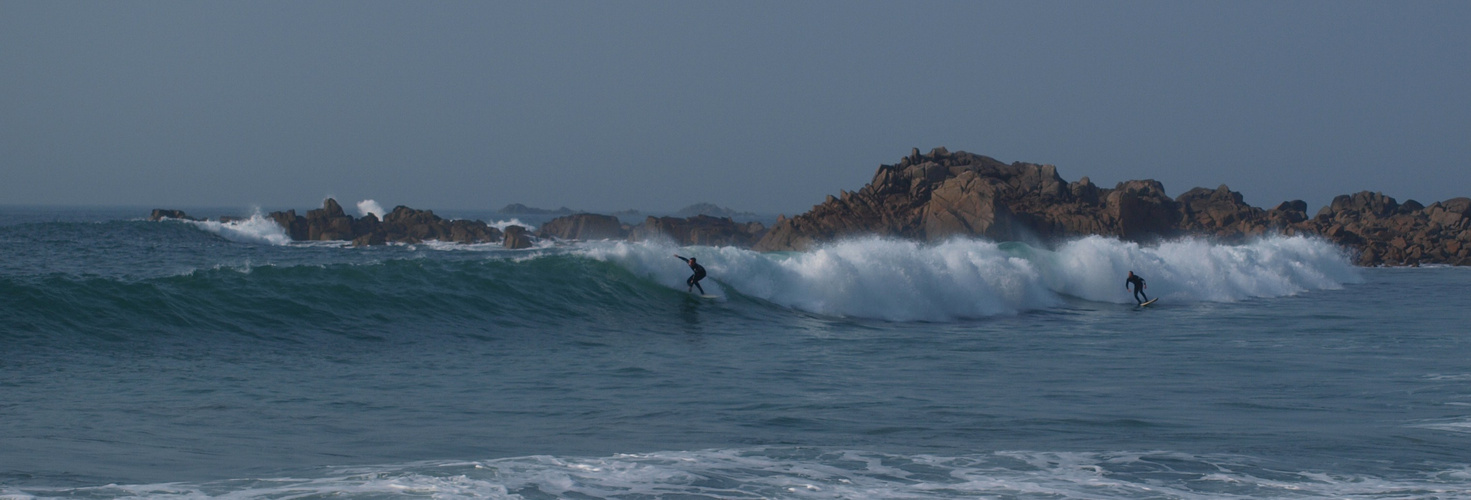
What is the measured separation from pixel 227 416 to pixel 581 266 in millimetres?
12735

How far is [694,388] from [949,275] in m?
14.2

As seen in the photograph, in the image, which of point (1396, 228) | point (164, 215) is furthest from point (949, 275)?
point (164, 215)

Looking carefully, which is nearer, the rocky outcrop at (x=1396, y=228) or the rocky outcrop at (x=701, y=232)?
the rocky outcrop at (x=1396, y=228)

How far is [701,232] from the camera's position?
5709 centimetres

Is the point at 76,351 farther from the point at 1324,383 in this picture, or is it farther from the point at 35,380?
the point at 1324,383

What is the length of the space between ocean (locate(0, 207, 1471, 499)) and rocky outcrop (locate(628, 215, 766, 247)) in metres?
31.7

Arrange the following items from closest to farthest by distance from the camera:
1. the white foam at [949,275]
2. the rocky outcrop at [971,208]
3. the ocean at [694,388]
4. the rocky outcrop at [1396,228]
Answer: the ocean at [694,388]
the white foam at [949,275]
the rocky outcrop at [971,208]
the rocky outcrop at [1396,228]

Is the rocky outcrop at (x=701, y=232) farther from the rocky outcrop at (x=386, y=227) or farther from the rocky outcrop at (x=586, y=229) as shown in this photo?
the rocky outcrop at (x=386, y=227)

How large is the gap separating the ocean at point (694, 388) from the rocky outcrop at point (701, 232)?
3166 centimetres

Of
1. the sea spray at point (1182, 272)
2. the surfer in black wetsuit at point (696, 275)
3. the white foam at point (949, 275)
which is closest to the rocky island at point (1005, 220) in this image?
the sea spray at point (1182, 272)

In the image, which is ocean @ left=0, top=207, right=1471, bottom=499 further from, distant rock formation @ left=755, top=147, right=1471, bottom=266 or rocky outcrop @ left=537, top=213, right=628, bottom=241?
rocky outcrop @ left=537, top=213, right=628, bottom=241

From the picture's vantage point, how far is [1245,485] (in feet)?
24.0

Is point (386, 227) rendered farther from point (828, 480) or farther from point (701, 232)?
point (828, 480)

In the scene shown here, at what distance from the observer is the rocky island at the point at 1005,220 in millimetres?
46906
